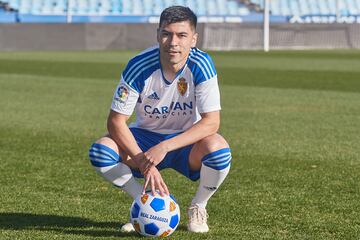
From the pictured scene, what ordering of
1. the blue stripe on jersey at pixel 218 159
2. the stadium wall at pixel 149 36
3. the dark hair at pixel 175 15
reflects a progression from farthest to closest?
the stadium wall at pixel 149 36, the blue stripe on jersey at pixel 218 159, the dark hair at pixel 175 15

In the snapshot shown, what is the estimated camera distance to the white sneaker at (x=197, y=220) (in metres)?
6.55

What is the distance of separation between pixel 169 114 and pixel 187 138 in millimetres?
318

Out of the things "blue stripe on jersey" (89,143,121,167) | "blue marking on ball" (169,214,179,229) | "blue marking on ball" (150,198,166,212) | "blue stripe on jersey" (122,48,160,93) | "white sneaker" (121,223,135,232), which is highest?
"blue stripe on jersey" (122,48,160,93)

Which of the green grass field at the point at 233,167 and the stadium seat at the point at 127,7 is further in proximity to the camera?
the stadium seat at the point at 127,7

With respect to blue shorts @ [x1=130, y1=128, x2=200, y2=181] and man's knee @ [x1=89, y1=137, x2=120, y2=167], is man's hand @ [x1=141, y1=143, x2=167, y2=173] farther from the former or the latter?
blue shorts @ [x1=130, y1=128, x2=200, y2=181]

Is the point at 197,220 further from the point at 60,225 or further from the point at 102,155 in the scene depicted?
the point at 60,225

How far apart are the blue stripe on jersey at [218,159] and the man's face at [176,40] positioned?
0.67 metres

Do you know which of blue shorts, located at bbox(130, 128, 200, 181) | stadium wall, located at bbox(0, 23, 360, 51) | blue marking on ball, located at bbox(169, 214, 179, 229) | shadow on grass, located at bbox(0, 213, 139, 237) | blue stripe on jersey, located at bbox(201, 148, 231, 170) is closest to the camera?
blue marking on ball, located at bbox(169, 214, 179, 229)

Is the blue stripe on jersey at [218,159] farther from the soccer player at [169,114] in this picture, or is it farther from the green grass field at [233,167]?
the green grass field at [233,167]

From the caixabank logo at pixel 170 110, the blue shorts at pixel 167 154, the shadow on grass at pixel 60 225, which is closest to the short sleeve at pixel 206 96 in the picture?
the caixabank logo at pixel 170 110

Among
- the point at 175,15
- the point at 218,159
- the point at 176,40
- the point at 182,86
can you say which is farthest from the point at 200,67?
the point at 218,159

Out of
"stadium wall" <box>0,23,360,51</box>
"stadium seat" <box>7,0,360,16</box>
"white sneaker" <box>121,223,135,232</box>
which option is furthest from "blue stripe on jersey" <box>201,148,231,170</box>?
"stadium seat" <box>7,0,360,16</box>

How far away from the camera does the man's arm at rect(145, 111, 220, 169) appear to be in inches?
250

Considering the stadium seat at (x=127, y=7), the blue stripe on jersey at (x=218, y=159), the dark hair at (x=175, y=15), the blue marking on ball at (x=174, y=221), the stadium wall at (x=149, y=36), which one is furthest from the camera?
the stadium seat at (x=127, y=7)
